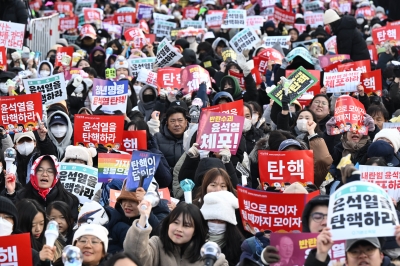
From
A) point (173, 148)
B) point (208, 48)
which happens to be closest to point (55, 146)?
point (173, 148)

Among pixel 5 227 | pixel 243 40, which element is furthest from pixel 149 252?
pixel 243 40

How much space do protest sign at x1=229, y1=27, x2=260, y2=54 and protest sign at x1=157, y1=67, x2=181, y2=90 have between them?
3.25 m

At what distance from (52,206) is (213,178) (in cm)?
123

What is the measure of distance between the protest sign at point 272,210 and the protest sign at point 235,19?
503 inches

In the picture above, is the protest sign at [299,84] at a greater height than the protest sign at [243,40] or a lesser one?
greater

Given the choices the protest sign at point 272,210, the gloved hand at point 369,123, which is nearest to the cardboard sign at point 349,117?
the gloved hand at point 369,123

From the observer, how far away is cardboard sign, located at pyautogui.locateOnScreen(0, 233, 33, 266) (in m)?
7.04

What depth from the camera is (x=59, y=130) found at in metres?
11.3

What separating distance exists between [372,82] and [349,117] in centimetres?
278

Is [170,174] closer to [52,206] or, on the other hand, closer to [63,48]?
[52,206]

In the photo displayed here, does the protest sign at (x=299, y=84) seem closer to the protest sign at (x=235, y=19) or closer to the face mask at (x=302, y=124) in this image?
the face mask at (x=302, y=124)

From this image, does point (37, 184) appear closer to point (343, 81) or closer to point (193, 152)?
point (193, 152)

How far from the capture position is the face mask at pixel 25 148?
1084cm

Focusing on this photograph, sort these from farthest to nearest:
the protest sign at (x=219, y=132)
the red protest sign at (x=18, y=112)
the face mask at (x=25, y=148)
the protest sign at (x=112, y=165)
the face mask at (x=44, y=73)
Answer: the face mask at (x=44, y=73)
the red protest sign at (x=18, y=112)
the face mask at (x=25, y=148)
the protest sign at (x=219, y=132)
the protest sign at (x=112, y=165)
